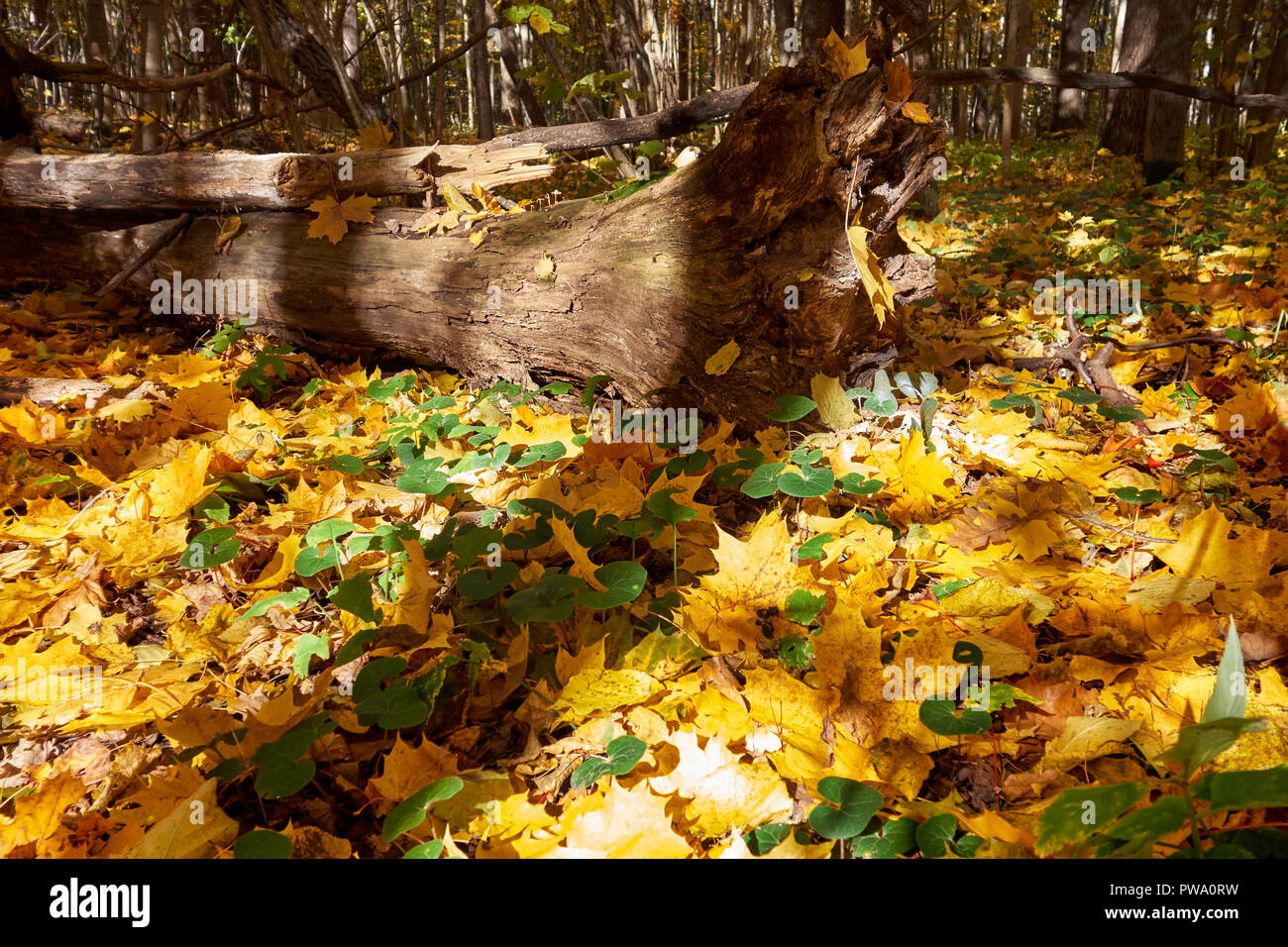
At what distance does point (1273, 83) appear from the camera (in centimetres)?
707

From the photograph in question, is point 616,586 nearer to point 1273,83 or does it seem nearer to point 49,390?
point 49,390

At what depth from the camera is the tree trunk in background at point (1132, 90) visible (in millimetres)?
6688

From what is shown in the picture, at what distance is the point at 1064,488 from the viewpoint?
1.95 meters

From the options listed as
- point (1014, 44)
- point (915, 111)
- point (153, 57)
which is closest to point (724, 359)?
point (915, 111)

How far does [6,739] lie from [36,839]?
0.41m

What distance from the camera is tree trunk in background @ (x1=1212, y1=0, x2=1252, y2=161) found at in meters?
6.25

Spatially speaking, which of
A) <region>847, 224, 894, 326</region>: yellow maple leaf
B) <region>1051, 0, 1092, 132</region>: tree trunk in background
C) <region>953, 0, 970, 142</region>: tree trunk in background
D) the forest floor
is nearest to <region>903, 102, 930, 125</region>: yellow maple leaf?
<region>847, 224, 894, 326</region>: yellow maple leaf

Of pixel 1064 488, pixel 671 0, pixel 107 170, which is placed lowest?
pixel 1064 488

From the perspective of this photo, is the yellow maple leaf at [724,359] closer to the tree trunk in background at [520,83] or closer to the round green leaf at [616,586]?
the round green leaf at [616,586]

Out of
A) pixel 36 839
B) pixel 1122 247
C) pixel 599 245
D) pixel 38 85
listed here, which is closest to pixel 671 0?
pixel 1122 247

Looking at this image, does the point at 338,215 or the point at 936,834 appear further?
the point at 338,215

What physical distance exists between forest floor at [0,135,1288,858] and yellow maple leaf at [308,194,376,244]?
97 cm

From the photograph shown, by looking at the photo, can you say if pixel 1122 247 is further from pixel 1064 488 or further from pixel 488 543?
pixel 488 543

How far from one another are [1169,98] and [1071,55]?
7.53 metres
